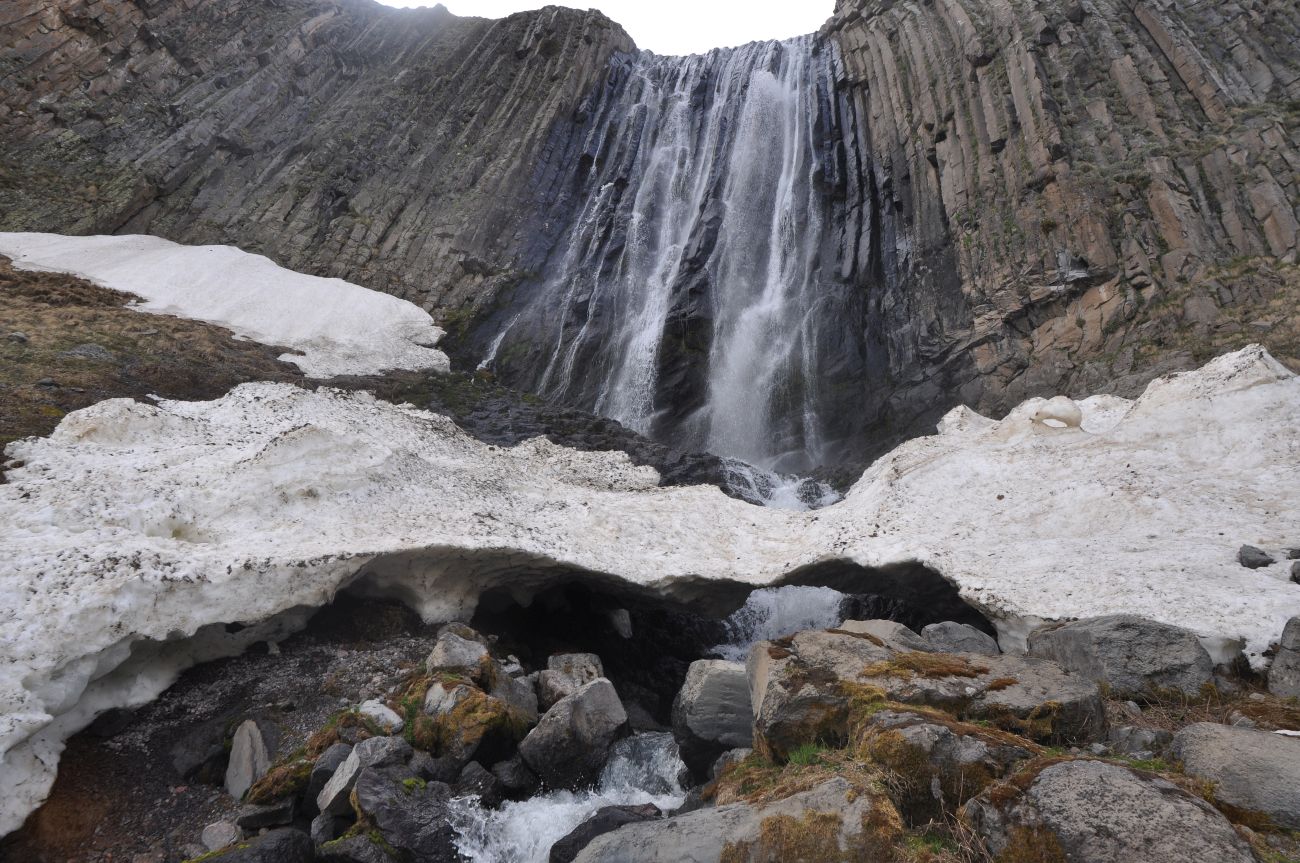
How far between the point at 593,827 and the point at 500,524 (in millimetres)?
7314

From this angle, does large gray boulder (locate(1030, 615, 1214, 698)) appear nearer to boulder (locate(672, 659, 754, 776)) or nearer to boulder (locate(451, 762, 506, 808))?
boulder (locate(672, 659, 754, 776))

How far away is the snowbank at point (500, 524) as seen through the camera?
9461 millimetres

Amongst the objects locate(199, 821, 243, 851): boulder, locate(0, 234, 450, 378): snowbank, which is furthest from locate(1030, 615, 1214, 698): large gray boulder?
locate(0, 234, 450, 378): snowbank

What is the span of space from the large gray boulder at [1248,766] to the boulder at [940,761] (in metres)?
1.27

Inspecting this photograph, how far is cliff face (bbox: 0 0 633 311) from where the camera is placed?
1610 inches

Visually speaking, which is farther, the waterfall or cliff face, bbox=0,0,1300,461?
the waterfall

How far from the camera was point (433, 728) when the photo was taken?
998cm

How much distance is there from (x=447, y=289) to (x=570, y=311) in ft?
29.6

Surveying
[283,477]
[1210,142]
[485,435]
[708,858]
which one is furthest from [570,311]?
[708,858]

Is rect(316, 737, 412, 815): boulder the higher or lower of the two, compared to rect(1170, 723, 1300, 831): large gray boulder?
lower

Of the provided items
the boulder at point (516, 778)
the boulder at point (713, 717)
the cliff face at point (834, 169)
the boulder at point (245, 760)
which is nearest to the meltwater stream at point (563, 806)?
the boulder at point (516, 778)

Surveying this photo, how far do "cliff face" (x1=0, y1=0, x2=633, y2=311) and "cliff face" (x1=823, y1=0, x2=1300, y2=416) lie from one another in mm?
23386

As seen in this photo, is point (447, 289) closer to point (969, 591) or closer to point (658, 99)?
point (658, 99)

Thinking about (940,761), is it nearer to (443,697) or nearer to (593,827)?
(593,827)
